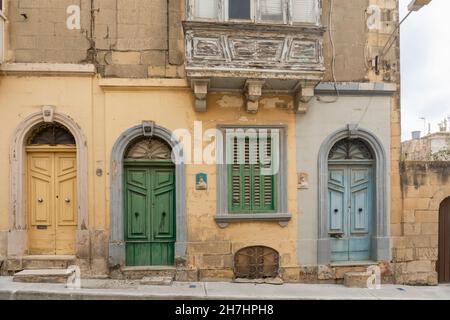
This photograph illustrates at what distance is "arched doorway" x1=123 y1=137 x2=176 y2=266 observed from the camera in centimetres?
742

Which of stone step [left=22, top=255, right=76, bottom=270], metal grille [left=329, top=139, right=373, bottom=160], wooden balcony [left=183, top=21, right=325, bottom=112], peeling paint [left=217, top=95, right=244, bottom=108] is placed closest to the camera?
wooden balcony [left=183, top=21, right=325, bottom=112]

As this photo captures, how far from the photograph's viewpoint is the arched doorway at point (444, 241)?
7.96 m

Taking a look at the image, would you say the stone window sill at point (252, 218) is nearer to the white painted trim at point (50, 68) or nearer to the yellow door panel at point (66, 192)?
the yellow door panel at point (66, 192)

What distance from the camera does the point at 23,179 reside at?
7.16 metres

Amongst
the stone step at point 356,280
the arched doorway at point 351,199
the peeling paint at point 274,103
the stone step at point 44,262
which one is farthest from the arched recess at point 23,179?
the stone step at point 356,280

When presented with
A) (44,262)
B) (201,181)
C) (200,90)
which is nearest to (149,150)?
(201,181)

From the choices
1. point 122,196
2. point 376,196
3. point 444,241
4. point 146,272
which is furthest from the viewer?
point 444,241

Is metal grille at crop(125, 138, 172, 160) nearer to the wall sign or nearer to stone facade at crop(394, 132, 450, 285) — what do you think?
the wall sign

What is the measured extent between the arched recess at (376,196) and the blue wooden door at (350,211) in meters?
0.19

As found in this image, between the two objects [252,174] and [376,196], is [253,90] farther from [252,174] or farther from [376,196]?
[376,196]

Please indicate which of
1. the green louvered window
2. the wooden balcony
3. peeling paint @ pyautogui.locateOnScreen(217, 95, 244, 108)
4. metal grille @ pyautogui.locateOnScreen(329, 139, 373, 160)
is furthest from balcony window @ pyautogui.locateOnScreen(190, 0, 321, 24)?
metal grille @ pyautogui.locateOnScreen(329, 139, 373, 160)

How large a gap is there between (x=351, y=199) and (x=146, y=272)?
487 cm

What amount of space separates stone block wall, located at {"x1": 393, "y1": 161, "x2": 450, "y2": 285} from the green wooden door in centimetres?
519

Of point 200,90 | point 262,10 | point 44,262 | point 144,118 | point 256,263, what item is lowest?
point 256,263
